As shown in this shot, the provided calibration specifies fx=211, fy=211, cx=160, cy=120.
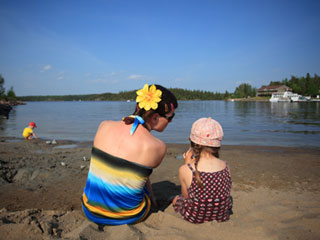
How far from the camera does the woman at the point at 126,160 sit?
189 centimetres

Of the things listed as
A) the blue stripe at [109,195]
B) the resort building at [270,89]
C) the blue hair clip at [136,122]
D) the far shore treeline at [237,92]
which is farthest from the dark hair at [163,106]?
the resort building at [270,89]

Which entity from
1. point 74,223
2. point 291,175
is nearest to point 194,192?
point 74,223

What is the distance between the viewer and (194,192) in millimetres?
2172

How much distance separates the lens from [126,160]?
1.88 meters

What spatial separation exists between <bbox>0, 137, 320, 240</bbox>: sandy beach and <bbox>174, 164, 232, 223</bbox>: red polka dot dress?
0.28 feet

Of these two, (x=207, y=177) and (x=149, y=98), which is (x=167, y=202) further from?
(x=149, y=98)

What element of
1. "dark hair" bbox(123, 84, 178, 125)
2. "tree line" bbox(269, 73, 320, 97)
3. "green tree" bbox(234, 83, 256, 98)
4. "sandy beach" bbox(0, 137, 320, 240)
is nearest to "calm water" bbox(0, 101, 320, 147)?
"sandy beach" bbox(0, 137, 320, 240)

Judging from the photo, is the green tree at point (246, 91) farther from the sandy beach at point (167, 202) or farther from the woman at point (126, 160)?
the woman at point (126, 160)

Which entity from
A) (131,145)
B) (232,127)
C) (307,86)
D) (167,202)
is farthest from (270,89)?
(131,145)

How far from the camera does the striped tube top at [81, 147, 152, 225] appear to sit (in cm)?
192

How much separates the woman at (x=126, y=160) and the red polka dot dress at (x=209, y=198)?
51cm

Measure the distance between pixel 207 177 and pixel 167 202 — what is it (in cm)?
129

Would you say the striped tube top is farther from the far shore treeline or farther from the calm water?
the far shore treeline

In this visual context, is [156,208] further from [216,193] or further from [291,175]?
[291,175]
